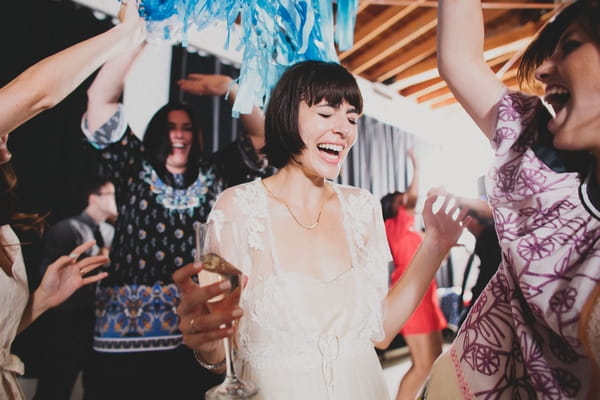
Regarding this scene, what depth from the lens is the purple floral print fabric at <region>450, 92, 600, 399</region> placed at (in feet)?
1.72

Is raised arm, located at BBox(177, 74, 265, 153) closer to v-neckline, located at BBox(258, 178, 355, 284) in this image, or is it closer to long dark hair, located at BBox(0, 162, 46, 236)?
v-neckline, located at BBox(258, 178, 355, 284)

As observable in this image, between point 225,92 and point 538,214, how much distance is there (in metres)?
2.01

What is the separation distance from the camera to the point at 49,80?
747mm

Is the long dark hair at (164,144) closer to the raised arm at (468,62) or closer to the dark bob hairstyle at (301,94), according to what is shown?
the dark bob hairstyle at (301,94)

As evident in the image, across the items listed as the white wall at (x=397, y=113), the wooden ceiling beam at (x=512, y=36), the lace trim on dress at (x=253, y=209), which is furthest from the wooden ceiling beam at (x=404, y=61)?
the lace trim on dress at (x=253, y=209)

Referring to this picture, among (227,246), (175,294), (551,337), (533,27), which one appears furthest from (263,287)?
(533,27)

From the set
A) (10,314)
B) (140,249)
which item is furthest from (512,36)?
(10,314)

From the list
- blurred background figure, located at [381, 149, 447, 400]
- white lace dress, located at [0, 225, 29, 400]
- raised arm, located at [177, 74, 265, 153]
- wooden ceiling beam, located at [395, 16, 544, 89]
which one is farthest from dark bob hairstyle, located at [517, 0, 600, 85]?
blurred background figure, located at [381, 149, 447, 400]

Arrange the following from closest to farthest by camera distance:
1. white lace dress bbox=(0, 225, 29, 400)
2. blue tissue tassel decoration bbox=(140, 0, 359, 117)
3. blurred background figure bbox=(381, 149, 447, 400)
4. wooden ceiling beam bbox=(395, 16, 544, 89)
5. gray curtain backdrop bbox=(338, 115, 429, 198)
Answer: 1. white lace dress bbox=(0, 225, 29, 400)
2. blue tissue tassel decoration bbox=(140, 0, 359, 117)
3. wooden ceiling beam bbox=(395, 16, 544, 89)
4. blurred background figure bbox=(381, 149, 447, 400)
5. gray curtain backdrop bbox=(338, 115, 429, 198)

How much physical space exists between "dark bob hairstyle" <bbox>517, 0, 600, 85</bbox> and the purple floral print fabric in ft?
0.24

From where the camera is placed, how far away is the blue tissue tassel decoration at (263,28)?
120 centimetres

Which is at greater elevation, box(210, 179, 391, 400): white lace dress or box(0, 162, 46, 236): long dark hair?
box(0, 162, 46, 236): long dark hair

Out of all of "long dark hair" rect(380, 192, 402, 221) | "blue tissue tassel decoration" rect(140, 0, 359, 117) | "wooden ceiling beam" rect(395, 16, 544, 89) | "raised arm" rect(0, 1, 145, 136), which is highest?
"wooden ceiling beam" rect(395, 16, 544, 89)

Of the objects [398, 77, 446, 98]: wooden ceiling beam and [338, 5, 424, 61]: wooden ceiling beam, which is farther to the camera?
[398, 77, 446, 98]: wooden ceiling beam
